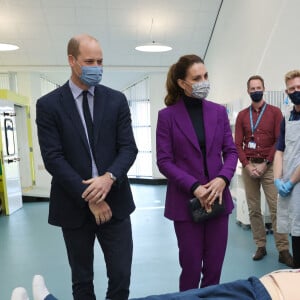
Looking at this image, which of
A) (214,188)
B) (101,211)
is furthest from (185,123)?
(101,211)

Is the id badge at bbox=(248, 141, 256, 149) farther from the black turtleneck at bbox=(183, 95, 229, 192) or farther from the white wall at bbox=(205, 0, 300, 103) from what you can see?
the black turtleneck at bbox=(183, 95, 229, 192)

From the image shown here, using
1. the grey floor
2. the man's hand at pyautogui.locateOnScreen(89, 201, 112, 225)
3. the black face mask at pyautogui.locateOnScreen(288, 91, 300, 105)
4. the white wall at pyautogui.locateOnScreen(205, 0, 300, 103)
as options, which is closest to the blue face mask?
the man's hand at pyautogui.locateOnScreen(89, 201, 112, 225)

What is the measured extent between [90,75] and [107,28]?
4711mm

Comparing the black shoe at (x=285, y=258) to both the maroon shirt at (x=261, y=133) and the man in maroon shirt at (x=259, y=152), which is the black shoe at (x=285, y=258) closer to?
the man in maroon shirt at (x=259, y=152)

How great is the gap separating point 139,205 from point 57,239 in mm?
2032

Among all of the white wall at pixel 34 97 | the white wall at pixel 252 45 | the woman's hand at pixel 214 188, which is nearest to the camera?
the woman's hand at pixel 214 188

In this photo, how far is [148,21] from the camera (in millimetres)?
5801

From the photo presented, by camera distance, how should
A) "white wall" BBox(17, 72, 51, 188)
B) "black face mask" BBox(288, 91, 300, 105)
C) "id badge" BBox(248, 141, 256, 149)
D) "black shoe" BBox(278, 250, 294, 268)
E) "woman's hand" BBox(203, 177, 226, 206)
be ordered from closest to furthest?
"woman's hand" BBox(203, 177, 226, 206)
"black face mask" BBox(288, 91, 300, 105)
"black shoe" BBox(278, 250, 294, 268)
"id badge" BBox(248, 141, 256, 149)
"white wall" BBox(17, 72, 51, 188)

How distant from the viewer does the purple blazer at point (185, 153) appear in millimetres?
1688

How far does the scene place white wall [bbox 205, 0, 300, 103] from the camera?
3.55m

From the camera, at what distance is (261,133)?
2.98 metres

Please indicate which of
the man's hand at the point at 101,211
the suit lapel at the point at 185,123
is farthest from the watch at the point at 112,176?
the suit lapel at the point at 185,123

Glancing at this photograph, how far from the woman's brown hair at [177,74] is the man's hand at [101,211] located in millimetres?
651

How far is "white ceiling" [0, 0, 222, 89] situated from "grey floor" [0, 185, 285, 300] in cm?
331
